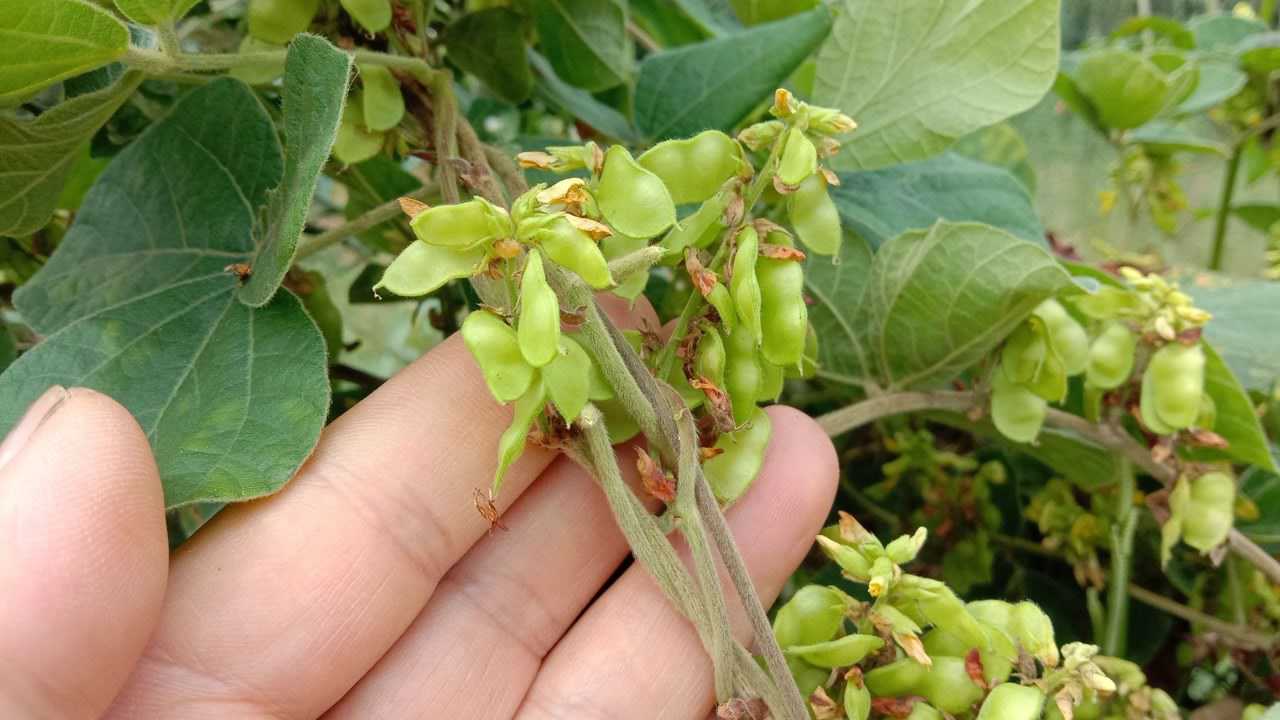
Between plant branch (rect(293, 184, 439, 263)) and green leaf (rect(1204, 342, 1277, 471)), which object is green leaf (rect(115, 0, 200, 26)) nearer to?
plant branch (rect(293, 184, 439, 263))

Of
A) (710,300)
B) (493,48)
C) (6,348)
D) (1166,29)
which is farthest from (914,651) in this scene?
(1166,29)

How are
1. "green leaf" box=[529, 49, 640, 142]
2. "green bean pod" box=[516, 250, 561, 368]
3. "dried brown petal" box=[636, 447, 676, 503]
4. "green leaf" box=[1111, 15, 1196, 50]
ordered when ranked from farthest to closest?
"green leaf" box=[1111, 15, 1196, 50], "green leaf" box=[529, 49, 640, 142], "dried brown petal" box=[636, 447, 676, 503], "green bean pod" box=[516, 250, 561, 368]

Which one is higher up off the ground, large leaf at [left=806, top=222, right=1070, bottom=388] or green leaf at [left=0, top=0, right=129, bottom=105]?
green leaf at [left=0, top=0, right=129, bottom=105]

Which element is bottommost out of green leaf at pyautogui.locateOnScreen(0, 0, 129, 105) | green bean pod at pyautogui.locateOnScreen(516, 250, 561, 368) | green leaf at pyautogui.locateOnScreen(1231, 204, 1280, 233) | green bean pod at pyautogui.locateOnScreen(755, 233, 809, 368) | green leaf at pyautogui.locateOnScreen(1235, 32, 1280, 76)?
green leaf at pyautogui.locateOnScreen(1231, 204, 1280, 233)

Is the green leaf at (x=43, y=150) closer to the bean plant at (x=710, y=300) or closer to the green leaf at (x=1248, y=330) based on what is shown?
the bean plant at (x=710, y=300)

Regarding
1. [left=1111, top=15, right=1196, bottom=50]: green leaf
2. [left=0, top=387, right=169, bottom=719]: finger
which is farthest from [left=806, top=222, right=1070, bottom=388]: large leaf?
[left=1111, top=15, right=1196, bottom=50]: green leaf
